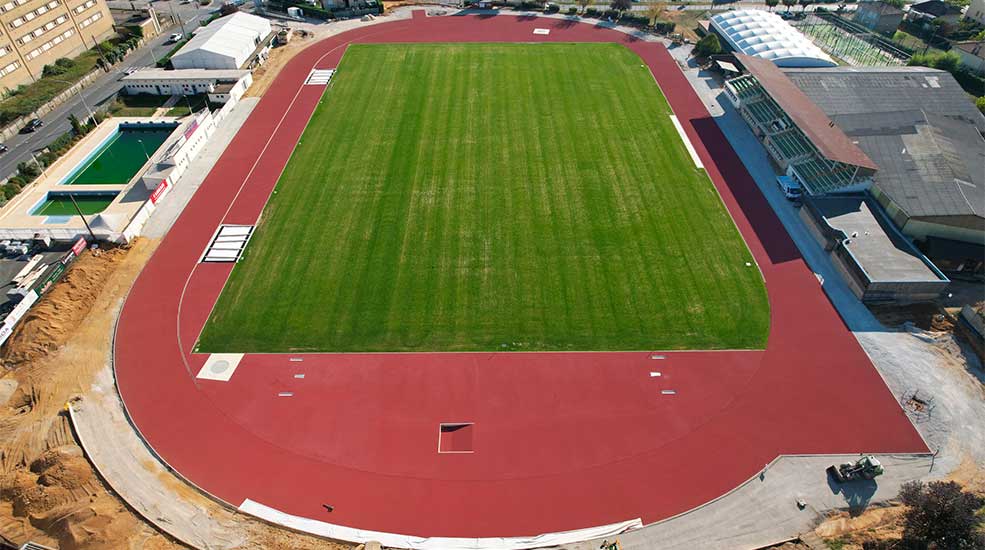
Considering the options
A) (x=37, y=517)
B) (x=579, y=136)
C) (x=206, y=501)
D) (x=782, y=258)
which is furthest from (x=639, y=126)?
(x=37, y=517)

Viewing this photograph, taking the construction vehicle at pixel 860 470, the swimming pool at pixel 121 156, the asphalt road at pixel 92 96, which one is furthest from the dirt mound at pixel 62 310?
the construction vehicle at pixel 860 470

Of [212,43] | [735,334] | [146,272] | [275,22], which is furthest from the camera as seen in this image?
[275,22]

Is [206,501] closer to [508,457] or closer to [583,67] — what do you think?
[508,457]

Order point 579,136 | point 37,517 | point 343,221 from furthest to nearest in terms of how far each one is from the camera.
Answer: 1. point 579,136
2. point 343,221
3. point 37,517

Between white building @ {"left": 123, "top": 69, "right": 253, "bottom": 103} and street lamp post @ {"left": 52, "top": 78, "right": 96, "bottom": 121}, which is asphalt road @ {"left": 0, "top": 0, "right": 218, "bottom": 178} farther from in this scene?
white building @ {"left": 123, "top": 69, "right": 253, "bottom": 103}

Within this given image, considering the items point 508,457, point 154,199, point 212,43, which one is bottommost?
point 508,457

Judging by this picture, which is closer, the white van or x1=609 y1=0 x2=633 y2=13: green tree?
the white van

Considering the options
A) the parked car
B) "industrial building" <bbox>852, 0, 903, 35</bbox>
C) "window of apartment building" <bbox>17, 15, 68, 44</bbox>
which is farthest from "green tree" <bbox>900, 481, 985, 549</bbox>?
"window of apartment building" <bbox>17, 15, 68, 44</bbox>
